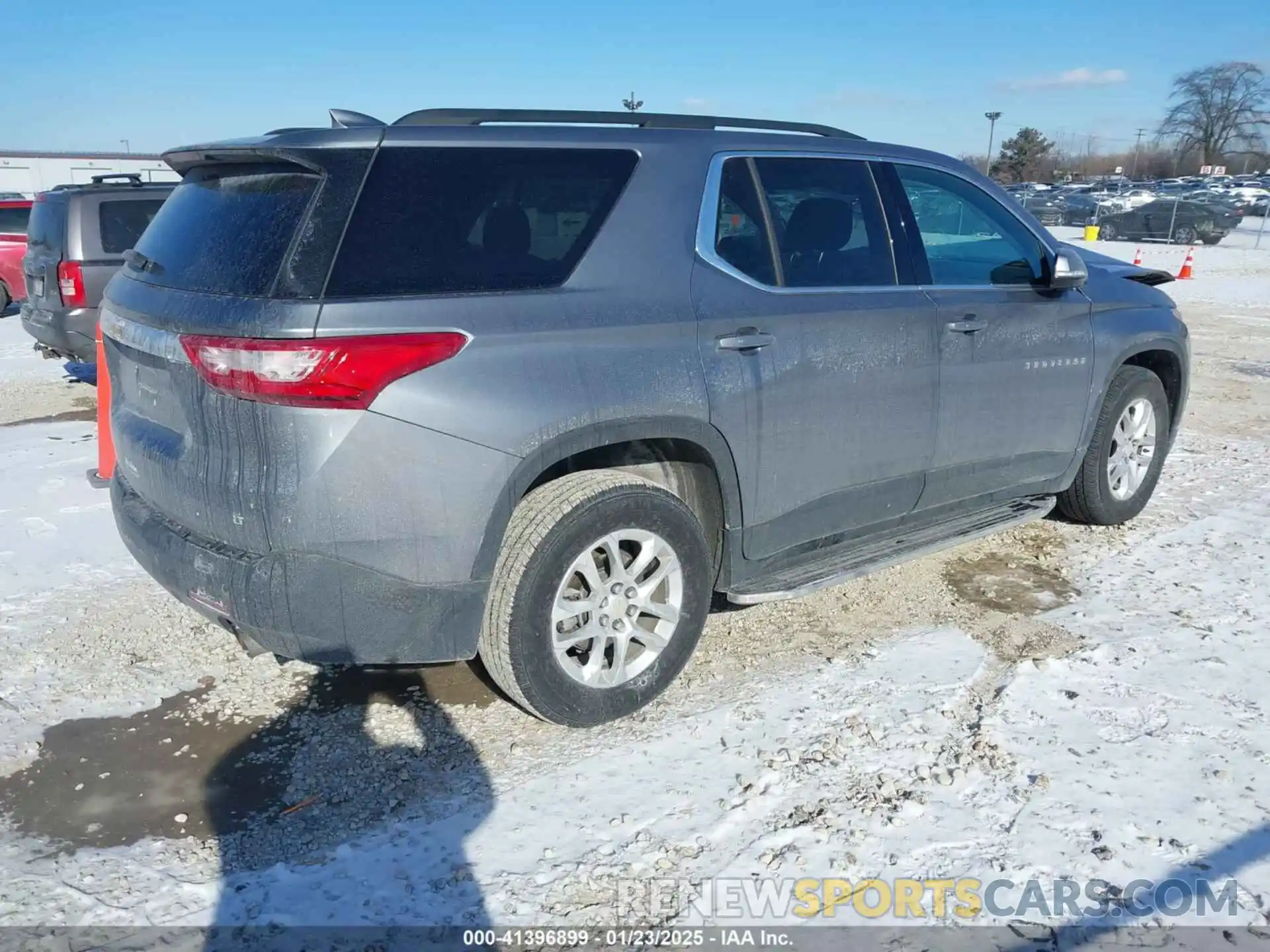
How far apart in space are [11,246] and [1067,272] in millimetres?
15581

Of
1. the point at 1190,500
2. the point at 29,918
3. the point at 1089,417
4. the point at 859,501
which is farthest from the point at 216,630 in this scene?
the point at 1190,500

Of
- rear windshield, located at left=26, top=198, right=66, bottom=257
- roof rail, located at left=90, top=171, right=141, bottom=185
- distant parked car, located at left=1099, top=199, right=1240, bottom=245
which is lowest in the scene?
rear windshield, located at left=26, top=198, right=66, bottom=257

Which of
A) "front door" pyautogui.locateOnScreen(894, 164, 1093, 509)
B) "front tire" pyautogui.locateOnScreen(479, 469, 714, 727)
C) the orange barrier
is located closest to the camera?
"front tire" pyautogui.locateOnScreen(479, 469, 714, 727)

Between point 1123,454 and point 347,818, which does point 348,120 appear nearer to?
point 347,818

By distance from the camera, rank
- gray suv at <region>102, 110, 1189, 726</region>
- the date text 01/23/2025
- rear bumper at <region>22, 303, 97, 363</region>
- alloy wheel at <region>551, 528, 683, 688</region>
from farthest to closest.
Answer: rear bumper at <region>22, 303, 97, 363</region>
alloy wheel at <region>551, 528, 683, 688</region>
gray suv at <region>102, 110, 1189, 726</region>
the date text 01/23/2025

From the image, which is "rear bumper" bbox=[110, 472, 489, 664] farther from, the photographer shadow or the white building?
the white building

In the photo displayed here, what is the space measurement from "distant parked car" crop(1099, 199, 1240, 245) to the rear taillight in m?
28.9

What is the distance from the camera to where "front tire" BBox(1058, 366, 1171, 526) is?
16.1 ft

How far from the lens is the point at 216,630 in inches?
159

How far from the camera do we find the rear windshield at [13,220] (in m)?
14.8

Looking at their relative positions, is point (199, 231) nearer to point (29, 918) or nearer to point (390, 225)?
point (390, 225)

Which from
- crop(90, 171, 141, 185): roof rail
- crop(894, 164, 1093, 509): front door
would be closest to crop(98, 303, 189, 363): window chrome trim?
crop(894, 164, 1093, 509): front door

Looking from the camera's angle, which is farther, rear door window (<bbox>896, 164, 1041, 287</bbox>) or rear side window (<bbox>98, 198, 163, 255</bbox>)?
rear side window (<bbox>98, 198, 163, 255</bbox>)

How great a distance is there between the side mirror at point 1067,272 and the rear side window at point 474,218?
7.02 ft
